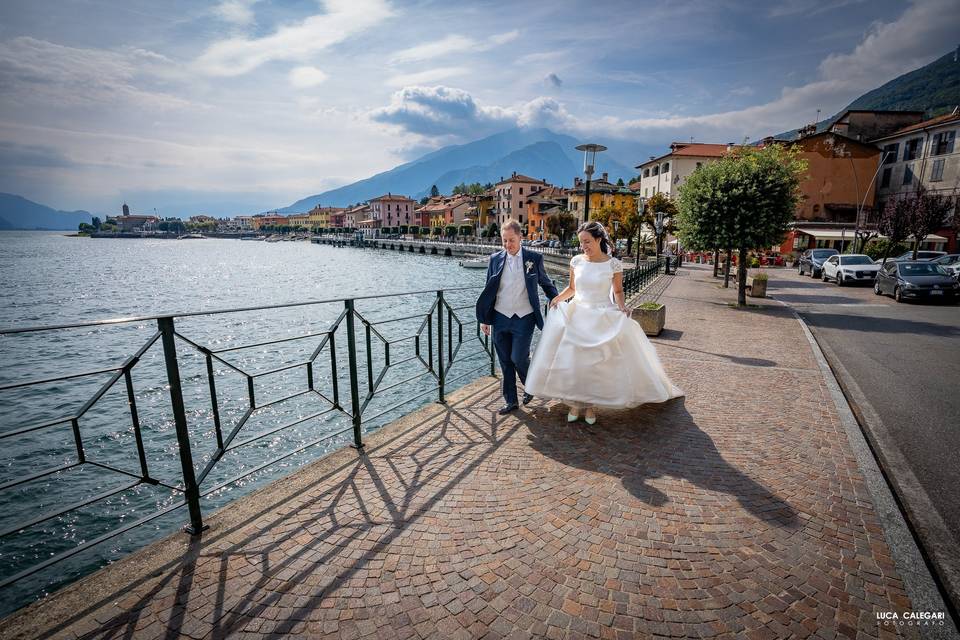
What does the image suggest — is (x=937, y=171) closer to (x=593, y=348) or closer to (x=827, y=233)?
(x=827, y=233)

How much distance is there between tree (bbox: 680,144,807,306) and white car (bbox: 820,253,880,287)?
10182 mm

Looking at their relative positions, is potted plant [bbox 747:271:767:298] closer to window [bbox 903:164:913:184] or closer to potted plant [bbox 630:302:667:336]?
potted plant [bbox 630:302:667:336]

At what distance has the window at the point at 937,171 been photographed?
3581cm

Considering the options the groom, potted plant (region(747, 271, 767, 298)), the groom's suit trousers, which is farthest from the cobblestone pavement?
potted plant (region(747, 271, 767, 298))

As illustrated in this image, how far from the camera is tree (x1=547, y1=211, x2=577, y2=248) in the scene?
5731cm

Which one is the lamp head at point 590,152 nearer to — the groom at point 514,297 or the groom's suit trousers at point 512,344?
the groom at point 514,297

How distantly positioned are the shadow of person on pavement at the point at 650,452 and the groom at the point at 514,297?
0.76m

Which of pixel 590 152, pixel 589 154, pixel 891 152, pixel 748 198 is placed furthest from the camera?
pixel 891 152

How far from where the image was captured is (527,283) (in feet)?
15.4

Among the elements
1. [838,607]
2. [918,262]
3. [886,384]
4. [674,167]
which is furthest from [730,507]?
[674,167]

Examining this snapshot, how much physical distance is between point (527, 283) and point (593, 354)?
100cm

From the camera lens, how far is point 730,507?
3.24 m

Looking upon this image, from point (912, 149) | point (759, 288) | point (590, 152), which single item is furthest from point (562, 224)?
point (590, 152)

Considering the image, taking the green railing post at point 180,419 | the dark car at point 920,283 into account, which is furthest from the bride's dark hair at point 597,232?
the dark car at point 920,283
